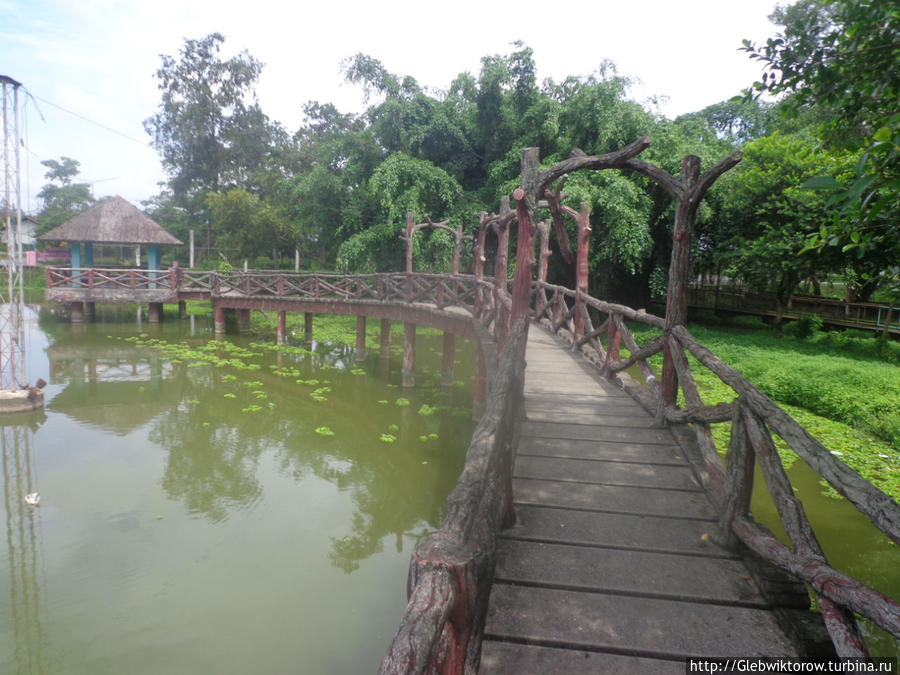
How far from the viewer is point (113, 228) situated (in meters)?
25.8

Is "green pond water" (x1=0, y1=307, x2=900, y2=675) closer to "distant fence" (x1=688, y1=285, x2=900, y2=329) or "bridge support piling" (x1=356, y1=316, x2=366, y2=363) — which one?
"bridge support piling" (x1=356, y1=316, x2=366, y2=363)

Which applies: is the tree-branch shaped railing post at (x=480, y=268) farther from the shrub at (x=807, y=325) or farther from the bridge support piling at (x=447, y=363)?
the shrub at (x=807, y=325)

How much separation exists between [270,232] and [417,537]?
80.0ft

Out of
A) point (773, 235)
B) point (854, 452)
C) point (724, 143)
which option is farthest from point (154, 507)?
point (724, 143)

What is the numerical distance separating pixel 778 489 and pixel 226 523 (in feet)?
21.2

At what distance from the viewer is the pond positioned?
4.91 metres

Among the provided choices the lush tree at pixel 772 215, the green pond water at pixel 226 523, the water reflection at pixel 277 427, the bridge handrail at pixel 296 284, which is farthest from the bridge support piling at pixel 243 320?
the lush tree at pixel 772 215

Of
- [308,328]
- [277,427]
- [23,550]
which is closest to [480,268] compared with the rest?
[277,427]

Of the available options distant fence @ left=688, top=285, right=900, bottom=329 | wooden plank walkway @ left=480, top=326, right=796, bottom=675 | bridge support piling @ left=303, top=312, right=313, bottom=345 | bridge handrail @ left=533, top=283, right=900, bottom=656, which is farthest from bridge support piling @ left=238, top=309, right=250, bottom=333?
bridge handrail @ left=533, top=283, right=900, bottom=656

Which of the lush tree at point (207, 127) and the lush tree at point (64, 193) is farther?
the lush tree at point (64, 193)

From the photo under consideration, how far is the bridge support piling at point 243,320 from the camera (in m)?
21.6

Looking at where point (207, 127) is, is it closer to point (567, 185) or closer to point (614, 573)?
point (567, 185)

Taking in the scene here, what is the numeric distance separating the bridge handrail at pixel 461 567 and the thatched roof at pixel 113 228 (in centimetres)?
2669

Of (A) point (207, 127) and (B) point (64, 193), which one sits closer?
(A) point (207, 127)
